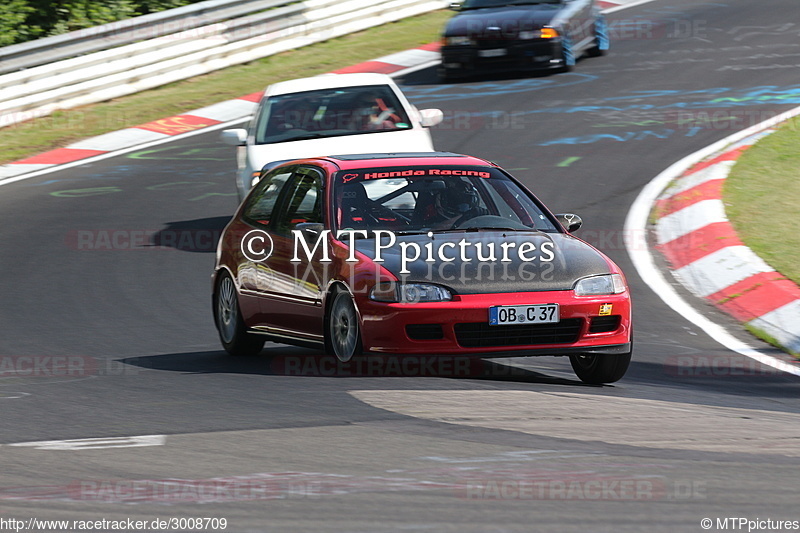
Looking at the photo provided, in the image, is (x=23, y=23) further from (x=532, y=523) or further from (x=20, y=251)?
(x=532, y=523)

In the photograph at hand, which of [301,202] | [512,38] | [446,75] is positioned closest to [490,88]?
[512,38]

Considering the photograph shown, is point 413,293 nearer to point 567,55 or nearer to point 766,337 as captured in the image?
point 766,337

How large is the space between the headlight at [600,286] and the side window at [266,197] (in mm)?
2440

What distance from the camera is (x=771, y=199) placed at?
12.9m

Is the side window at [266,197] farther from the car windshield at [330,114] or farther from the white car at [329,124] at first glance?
the car windshield at [330,114]

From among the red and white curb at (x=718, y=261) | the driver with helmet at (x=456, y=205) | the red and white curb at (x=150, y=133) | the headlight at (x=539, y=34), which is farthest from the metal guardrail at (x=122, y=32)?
the driver with helmet at (x=456, y=205)

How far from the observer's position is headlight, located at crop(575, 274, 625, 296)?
7641 millimetres

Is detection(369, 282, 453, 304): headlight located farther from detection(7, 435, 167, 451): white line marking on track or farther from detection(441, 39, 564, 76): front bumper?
detection(441, 39, 564, 76): front bumper

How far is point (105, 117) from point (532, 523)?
1618 cm

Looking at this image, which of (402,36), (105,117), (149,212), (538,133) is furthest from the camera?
(402,36)

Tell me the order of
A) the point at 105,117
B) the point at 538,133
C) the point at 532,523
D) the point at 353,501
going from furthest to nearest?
the point at 105,117 → the point at 538,133 → the point at 353,501 → the point at 532,523

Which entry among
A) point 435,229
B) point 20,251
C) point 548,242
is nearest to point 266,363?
point 435,229

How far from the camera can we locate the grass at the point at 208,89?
738 inches

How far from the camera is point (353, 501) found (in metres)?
4.80
